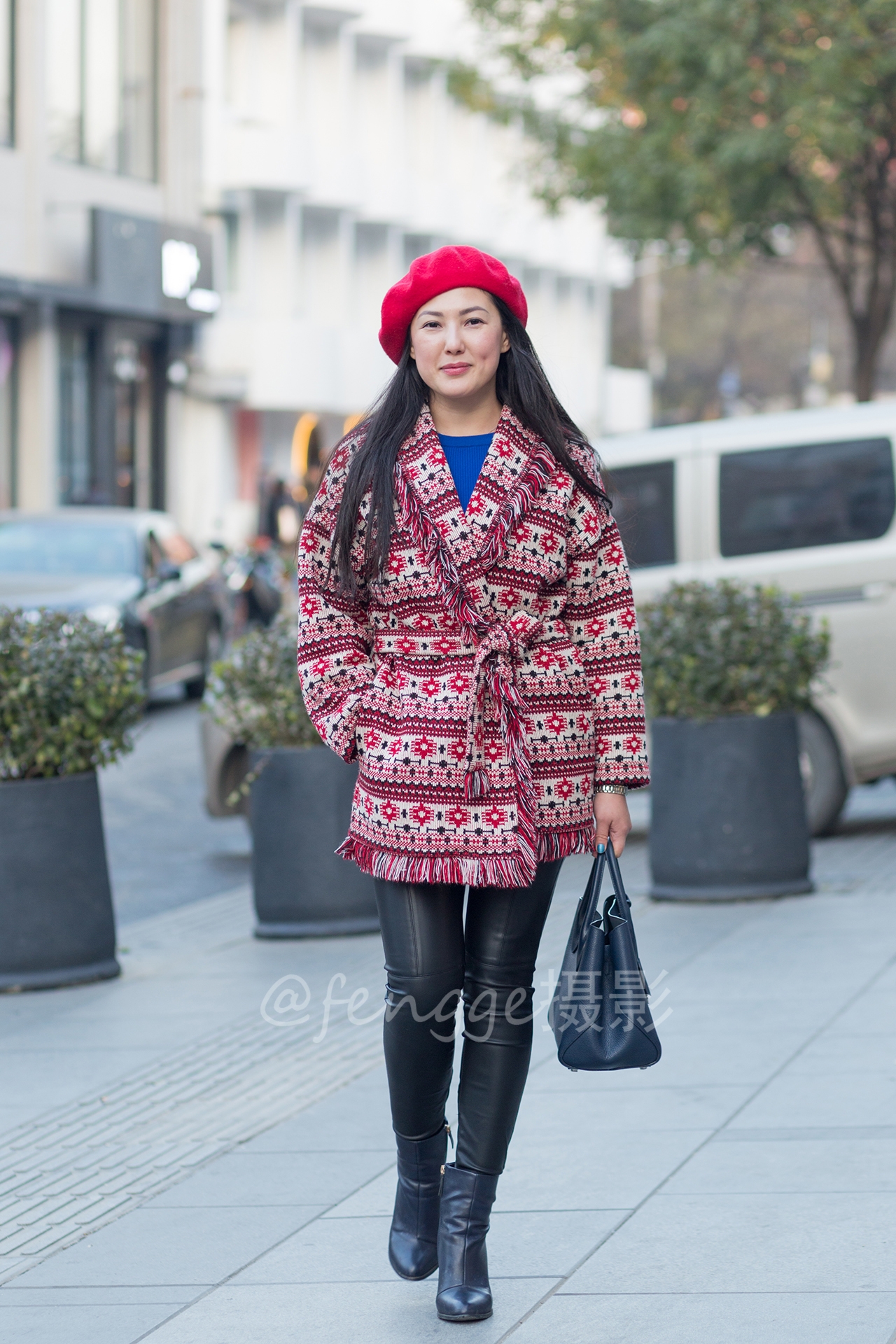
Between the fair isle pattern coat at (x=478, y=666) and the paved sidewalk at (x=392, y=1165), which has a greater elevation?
the fair isle pattern coat at (x=478, y=666)

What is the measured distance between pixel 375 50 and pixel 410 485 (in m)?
39.7

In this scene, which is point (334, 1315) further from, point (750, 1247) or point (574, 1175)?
point (574, 1175)

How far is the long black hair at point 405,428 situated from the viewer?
12.8ft

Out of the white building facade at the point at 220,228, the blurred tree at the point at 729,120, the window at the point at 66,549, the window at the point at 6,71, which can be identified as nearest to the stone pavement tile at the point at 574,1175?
the white building facade at the point at 220,228

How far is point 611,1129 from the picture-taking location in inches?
198

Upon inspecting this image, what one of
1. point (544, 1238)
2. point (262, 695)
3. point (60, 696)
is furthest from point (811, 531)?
point (544, 1238)

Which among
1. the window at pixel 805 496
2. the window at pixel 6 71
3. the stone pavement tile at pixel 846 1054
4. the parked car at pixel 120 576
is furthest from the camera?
the window at pixel 6 71

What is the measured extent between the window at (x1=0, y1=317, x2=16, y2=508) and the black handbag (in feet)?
75.7

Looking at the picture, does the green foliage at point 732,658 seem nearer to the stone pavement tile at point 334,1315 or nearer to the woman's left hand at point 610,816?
the woman's left hand at point 610,816

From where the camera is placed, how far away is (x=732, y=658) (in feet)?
26.5

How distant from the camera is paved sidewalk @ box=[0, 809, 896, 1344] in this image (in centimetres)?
385

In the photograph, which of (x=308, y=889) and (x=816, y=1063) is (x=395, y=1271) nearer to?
(x=816, y=1063)

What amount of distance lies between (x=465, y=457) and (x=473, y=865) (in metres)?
0.75

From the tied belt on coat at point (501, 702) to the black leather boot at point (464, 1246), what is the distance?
613 millimetres
